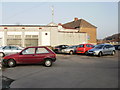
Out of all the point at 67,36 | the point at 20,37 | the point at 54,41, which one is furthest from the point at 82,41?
the point at 20,37

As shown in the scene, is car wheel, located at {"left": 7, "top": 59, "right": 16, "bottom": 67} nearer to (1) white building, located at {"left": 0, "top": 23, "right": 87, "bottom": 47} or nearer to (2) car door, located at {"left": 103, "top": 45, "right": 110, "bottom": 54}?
(2) car door, located at {"left": 103, "top": 45, "right": 110, "bottom": 54}

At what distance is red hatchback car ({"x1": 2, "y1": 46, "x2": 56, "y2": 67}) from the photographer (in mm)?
9406

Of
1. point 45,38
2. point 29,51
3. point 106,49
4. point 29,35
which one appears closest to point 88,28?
point 45,38

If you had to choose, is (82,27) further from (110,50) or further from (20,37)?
(110,50)

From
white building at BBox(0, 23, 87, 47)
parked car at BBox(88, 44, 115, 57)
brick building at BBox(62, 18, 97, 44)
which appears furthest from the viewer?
brick building at BBox(62, 18, 97, 44)

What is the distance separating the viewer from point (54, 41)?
98.7ft

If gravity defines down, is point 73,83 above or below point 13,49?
below

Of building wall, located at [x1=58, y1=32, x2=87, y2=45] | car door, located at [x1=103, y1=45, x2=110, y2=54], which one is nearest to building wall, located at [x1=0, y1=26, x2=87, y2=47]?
building wall, located at [x1=58, y1=32, x2=87, y2=45]

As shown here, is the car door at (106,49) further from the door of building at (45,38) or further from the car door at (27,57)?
the door of building at (45,38)

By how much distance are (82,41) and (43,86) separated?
28856 millimetres

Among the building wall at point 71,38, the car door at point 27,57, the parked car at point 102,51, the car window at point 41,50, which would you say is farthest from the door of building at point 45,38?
the car door at point 27,57

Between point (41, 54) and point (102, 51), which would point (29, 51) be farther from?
point (102, 51)

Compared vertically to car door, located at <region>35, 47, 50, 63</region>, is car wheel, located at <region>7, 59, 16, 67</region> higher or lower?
lower

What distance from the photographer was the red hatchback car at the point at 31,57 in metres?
9.41
